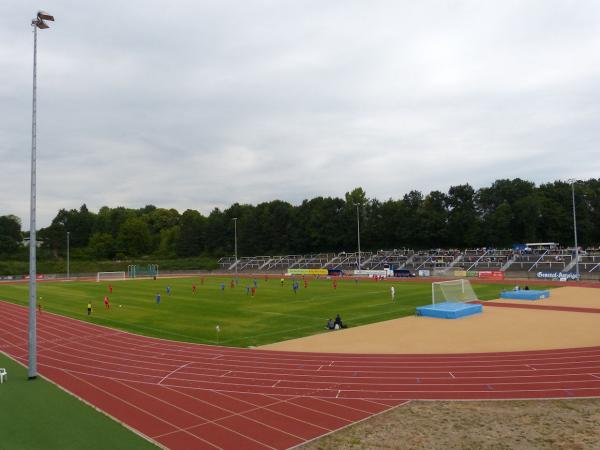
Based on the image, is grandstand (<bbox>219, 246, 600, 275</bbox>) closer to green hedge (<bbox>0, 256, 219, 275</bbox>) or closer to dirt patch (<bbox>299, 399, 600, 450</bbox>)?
green hedge (<bbox>0, 256, 219, 275</bbox>)

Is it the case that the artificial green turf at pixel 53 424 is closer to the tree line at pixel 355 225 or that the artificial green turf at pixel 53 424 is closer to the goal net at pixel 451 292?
the goal net at pixel 451 292

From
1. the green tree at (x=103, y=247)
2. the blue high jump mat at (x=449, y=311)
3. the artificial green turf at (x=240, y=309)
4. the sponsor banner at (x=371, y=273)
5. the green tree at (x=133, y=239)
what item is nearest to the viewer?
the artificial green turf at (x=240, y=309)

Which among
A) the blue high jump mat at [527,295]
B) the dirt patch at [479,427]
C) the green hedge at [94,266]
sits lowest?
the dirt patch at [479,427]

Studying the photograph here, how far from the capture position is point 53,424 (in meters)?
12.3

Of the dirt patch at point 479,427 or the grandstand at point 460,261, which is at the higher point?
the grandstand at point 460,261

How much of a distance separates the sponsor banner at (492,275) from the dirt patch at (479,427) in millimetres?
50873

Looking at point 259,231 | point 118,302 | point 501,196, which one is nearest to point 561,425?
point 118,302

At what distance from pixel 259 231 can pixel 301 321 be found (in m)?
89.0

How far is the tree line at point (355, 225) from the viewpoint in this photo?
90.4m

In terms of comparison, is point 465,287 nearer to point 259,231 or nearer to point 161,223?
point 259,231

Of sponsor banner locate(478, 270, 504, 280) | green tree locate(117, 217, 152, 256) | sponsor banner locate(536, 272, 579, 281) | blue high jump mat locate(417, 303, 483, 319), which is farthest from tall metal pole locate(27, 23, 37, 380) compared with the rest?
green tree locate(117, 217, 152, 256)

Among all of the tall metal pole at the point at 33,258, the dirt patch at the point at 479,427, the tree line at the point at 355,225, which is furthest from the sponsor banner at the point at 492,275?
→ the tall metal pole at the point at 33,258

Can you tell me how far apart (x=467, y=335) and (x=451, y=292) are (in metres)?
12.0

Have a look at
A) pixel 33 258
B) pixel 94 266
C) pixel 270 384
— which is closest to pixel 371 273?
pixel 270 384
